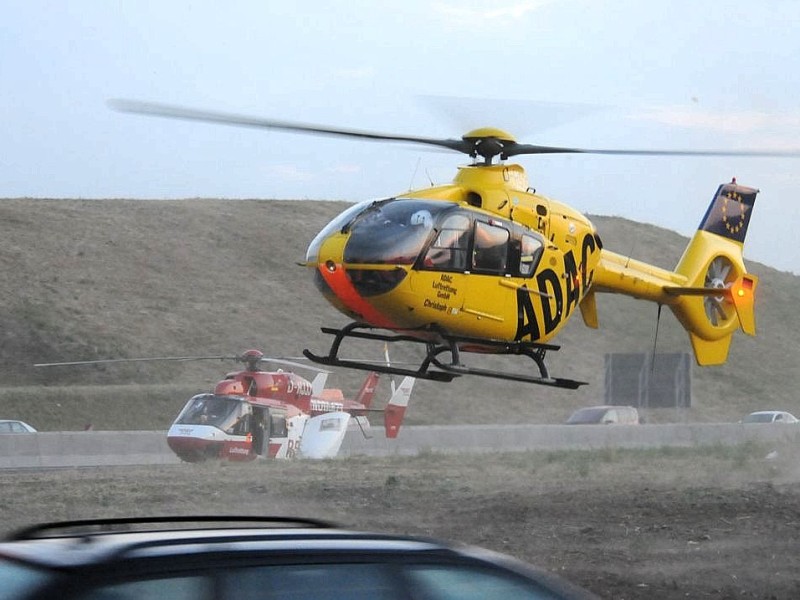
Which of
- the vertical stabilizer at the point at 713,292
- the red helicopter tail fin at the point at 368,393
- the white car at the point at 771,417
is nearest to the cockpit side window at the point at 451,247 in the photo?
the vertical stabilizer at the point at 713,292

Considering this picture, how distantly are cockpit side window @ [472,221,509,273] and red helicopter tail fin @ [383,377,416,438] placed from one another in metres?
15.0

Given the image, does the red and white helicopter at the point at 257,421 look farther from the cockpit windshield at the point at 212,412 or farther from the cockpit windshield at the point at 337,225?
the cockpit windshield at the point at 337,225

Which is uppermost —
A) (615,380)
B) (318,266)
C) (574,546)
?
(318,266)

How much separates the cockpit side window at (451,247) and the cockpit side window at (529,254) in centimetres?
95

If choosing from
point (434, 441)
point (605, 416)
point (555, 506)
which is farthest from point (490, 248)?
point (605, 416)

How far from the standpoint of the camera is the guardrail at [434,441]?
28484 millimetres

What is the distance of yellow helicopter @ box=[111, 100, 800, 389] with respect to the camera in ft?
55.3

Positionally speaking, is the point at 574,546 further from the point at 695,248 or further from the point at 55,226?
the point at 55,226

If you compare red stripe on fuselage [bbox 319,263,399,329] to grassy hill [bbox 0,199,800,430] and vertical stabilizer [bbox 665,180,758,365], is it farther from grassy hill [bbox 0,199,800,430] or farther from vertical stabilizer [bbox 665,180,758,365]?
grassy hill [bbox 0,199,800,430]

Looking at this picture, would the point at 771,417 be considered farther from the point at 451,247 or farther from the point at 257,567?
the point at 257,567

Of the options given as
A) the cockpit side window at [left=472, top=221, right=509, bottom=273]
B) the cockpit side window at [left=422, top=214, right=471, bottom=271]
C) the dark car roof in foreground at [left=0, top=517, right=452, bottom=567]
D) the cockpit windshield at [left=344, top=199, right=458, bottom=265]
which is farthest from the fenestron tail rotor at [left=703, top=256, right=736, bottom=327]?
the dark car roof in foreground at [left=0, top=517, right=452, bottom=567]

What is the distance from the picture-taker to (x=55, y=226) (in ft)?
228

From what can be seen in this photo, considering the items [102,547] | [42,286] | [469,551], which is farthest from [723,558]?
[42,286]

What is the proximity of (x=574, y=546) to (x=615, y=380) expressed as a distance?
118 feet
